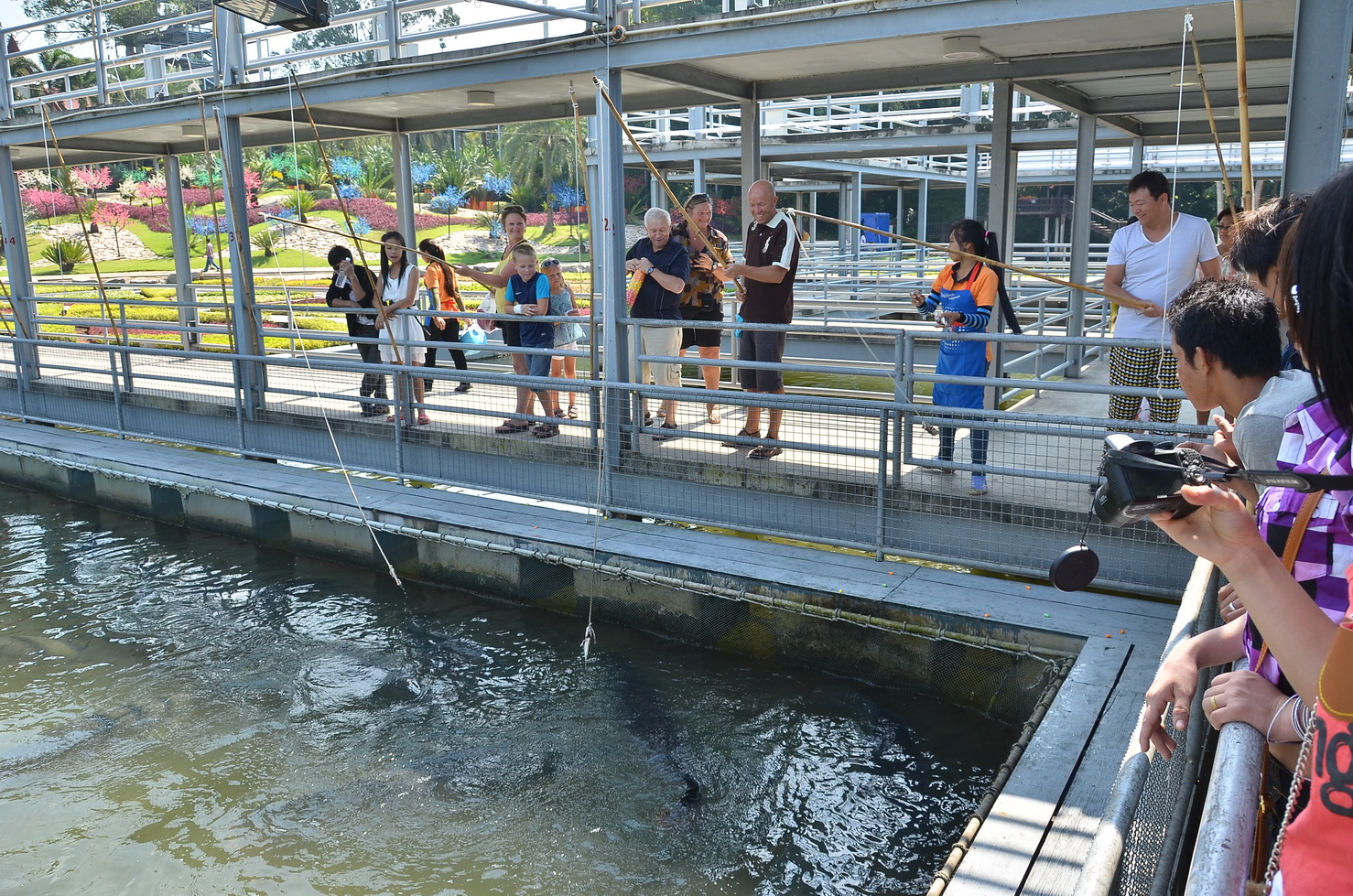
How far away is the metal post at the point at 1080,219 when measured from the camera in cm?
1002

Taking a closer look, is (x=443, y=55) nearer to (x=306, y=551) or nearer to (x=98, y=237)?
(x=306, y=551)

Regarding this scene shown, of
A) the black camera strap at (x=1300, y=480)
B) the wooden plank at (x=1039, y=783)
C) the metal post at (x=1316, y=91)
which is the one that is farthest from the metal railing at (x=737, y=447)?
the black camera strap at (x=1300, y=480)

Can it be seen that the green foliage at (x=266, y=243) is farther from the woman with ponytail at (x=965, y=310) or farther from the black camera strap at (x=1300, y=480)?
the black camera strap at (x=1300, y=480)

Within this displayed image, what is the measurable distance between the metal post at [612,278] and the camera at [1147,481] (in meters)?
5.30

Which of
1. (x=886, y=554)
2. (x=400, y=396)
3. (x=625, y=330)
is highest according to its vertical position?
(x=625, y=330)

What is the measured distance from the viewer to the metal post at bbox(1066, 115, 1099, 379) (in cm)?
1002

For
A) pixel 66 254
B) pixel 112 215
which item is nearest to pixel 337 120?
pixel 66 254

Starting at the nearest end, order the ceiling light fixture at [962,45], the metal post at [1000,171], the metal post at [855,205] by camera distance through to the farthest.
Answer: the ceiling light fixture at [962,45], the metal post at [1000,171], the metal post at [855,205]

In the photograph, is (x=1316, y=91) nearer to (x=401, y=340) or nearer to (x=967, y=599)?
(x=967, y=599)

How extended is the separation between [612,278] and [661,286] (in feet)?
2.64

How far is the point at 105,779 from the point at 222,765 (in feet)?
1.67

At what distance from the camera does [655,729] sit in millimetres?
5086

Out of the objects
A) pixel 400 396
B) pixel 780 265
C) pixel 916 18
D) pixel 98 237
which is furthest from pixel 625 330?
pixel 98 237

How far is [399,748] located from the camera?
498cm
